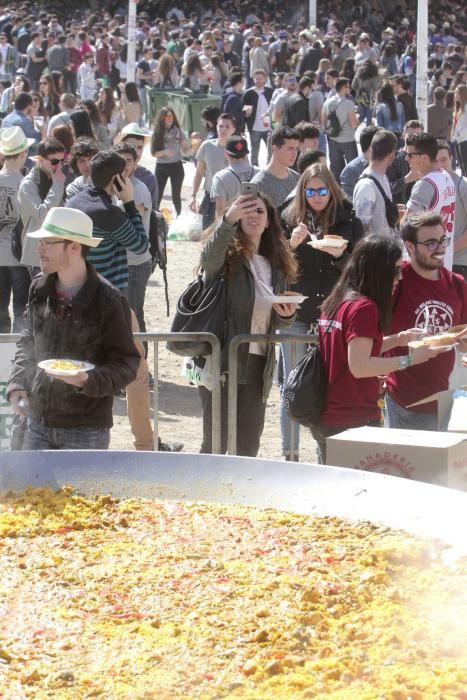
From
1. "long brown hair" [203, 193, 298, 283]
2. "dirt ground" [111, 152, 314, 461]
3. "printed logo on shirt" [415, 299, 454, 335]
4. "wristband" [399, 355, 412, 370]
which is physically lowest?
"dirt ground" [111, 152, 314, 461]

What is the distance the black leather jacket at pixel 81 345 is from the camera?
233 inches

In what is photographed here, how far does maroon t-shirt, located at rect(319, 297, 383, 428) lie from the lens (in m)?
6.14

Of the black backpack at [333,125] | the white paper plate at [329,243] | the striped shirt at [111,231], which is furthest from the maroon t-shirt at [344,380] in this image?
the black backpack at [333,125]

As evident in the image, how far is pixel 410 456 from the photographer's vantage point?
17.4 feet

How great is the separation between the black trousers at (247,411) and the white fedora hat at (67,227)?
5.47 ft

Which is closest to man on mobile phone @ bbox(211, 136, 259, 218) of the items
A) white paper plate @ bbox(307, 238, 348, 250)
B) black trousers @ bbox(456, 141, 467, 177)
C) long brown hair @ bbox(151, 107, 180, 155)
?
white paper plate @ bbox(307, 238, 348, 250)

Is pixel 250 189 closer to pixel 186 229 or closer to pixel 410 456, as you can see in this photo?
pixel 410 456

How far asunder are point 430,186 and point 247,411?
316 centimetres

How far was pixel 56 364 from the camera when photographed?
5645 mm

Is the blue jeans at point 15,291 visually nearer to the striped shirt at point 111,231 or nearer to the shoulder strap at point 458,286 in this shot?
the striped shirt at point 111,231

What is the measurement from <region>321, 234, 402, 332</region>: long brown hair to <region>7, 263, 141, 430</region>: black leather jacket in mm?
1051

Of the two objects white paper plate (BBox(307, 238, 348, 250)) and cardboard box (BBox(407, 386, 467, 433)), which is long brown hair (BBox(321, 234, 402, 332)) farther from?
white paper plate (BBox(307, 238, 348, 250))

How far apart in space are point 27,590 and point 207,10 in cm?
5344

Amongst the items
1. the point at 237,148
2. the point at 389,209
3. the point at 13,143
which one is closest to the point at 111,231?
the point at 389,209
